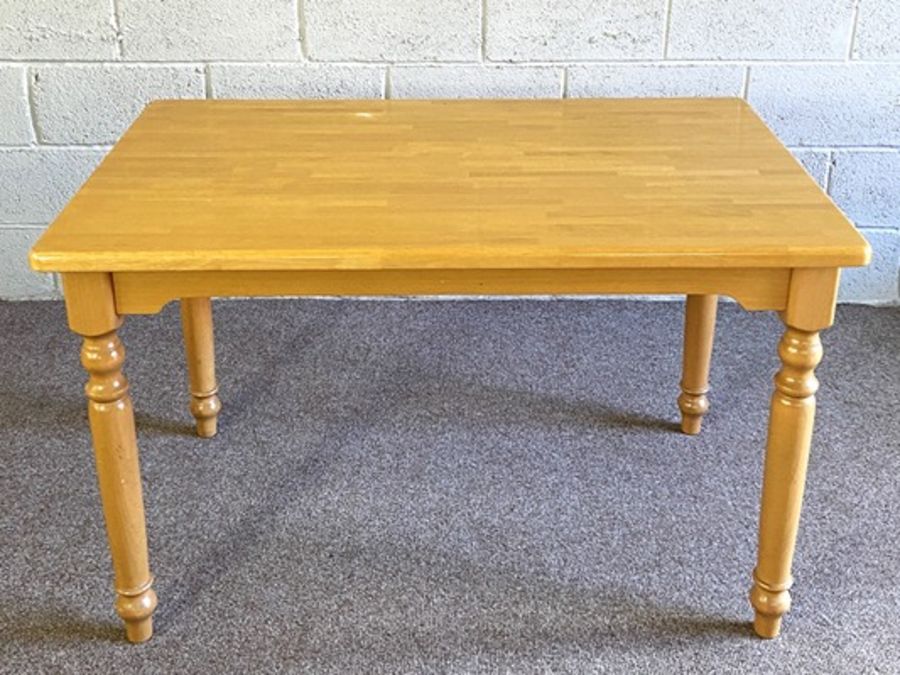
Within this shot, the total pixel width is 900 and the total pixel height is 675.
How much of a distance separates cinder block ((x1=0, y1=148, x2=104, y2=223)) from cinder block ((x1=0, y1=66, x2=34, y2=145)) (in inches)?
1.2

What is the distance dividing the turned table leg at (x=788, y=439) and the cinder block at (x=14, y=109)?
1.73m

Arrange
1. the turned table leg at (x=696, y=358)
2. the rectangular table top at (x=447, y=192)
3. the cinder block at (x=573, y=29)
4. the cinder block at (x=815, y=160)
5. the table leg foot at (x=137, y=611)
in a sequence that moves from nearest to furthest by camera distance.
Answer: the rectangular table top at (x=447, y=192), the table leg foot at (x=137, y=611), the turned table leg at (x=696, y=358), the cinder block at (x=573, y=29), the cinder block at (x=815, y=160)

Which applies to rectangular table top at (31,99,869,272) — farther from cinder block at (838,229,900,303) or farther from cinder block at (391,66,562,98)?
cinder block at (838,229,900,303)

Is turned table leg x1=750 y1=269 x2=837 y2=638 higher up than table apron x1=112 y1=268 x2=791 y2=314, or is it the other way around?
table apron x1=112 y1=268 x2=791 y2=314

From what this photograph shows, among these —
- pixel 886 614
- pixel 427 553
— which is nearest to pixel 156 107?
pixel 427 553

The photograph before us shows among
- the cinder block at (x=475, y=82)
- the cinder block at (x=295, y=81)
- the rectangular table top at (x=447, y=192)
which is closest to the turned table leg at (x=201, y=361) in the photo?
the rectangular table top at (x=447, y=192)

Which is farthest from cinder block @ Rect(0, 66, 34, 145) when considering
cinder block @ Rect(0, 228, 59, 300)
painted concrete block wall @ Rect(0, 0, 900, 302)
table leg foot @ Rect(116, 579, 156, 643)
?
table leg foot @ Rect(116, 579, 156, 643)

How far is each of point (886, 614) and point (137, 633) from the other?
111 cm

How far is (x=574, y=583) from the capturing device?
Answer: 185cm

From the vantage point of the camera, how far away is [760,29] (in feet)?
8.11

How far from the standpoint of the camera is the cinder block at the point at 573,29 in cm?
245

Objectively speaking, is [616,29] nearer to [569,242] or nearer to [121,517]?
[569,242]

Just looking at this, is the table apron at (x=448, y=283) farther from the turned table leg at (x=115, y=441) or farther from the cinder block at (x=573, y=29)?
the cinder block at (x=573, y=29)

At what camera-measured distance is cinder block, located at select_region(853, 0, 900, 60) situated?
2449mm
